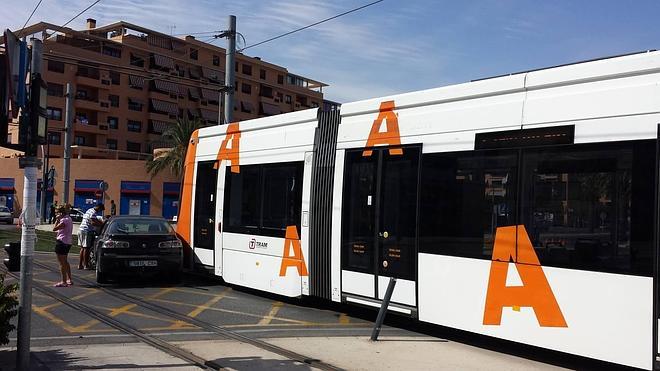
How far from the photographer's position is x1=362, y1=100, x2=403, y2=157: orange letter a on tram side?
8.36 metres

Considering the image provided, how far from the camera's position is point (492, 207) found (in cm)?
716

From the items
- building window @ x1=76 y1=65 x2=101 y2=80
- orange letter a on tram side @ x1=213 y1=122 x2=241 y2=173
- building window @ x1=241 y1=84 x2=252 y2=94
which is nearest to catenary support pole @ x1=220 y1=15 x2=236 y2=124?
orange letter a on tram side @ x1=213 y1=122 x2=241 y2=173

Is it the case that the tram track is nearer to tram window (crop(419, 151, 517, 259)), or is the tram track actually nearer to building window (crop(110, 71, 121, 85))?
tram window (crop(419, 151, 517, 259))

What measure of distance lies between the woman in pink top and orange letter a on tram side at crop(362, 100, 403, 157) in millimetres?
6808

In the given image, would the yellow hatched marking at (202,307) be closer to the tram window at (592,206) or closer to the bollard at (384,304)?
the bollard at (384,304)

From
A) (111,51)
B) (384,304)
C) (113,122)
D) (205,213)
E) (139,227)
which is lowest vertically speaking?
(384,304)

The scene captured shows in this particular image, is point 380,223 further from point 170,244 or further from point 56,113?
point 56,113

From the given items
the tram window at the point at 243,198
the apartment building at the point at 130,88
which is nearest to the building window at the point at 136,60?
the apartment building at the point at 130,88

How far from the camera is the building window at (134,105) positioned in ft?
226

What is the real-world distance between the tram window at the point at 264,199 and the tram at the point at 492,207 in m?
0.04

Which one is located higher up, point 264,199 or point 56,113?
point 56,113

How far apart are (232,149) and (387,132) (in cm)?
441

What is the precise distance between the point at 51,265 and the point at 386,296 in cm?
1153

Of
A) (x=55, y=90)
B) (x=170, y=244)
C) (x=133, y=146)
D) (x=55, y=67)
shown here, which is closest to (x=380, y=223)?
(x=170, y=244)
